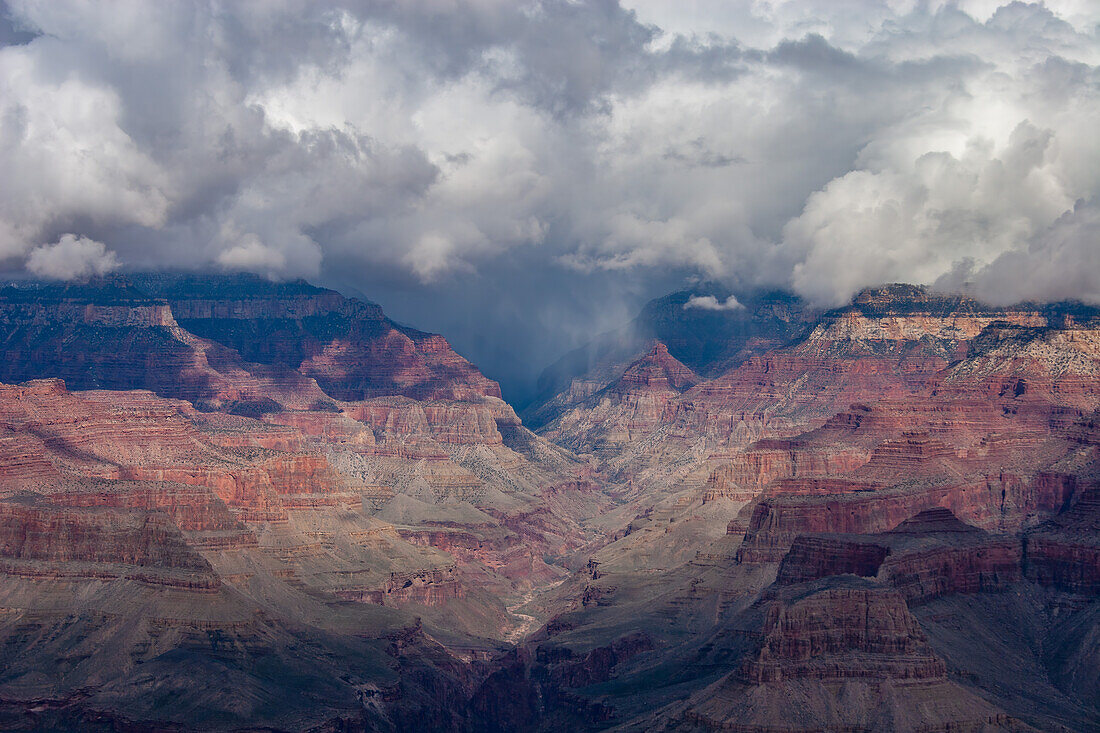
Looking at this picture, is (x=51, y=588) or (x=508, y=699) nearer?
(x=51, y=588)

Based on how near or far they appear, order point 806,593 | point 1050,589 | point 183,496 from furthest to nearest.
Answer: point 183,496 → point 1050,589 → point 806,593

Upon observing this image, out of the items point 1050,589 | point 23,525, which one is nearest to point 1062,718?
point 1050,589

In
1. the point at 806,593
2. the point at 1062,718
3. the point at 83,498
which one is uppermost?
the point at 83,498

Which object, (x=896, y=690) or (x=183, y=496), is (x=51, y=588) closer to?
(x=183, y=496)

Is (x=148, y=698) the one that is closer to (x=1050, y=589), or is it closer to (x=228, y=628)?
(x=228, y=628)

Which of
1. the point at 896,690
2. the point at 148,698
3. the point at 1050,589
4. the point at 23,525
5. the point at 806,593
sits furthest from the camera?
the point at 23,525

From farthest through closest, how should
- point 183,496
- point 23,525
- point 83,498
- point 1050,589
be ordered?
point 183,496
point 83,498
point 23,525
point 1050,589

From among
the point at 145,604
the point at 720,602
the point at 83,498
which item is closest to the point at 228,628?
the point at 145,604

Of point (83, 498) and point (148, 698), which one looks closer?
point (148, 698)

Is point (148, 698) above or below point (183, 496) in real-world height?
below
